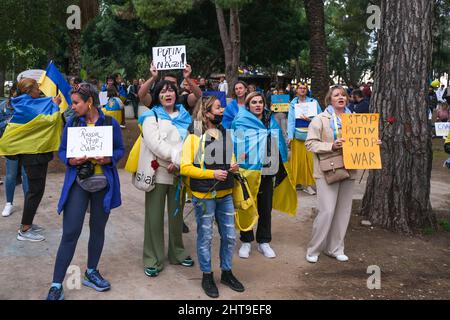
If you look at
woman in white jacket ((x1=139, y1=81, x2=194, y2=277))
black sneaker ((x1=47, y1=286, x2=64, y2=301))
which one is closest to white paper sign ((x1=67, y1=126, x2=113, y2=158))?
woman in white jacket ((x1=139, y1=81, x2=194, y2=277))

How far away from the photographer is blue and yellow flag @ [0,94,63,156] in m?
5.82

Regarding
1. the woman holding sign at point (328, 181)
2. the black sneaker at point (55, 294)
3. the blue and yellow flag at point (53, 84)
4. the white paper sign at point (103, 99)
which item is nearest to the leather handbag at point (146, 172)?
the black sneaker at point (55, 294)

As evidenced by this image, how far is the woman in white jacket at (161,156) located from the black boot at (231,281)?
2.26ft

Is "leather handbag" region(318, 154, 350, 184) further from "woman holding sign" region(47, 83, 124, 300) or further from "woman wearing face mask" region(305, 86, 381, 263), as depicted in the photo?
"woman holding sign" region(47, 83, 124, 300)

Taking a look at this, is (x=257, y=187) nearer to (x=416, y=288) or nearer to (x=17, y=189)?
(x=416, y=288)

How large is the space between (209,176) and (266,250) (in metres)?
1.63

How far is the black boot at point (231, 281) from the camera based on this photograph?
4.50 m

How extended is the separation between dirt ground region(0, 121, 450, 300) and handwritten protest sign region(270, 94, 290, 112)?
101 inches

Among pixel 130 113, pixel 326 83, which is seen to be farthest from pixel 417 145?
pixel 130 113

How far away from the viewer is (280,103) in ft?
29.6

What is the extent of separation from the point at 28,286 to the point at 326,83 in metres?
10.6

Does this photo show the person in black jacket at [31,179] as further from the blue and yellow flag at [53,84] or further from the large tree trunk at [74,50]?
the large tree trunk at [74,50]

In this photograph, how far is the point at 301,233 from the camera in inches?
250
